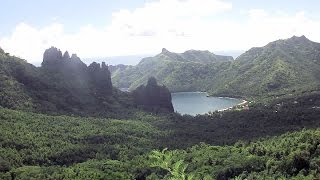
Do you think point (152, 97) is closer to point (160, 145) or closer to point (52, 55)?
point (52, 55)

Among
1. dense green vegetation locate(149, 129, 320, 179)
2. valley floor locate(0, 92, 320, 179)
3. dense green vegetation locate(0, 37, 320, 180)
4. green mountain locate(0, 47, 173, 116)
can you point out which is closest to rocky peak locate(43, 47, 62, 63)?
green mountain locate(0, 47, 173, 116)

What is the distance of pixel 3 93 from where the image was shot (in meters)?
119

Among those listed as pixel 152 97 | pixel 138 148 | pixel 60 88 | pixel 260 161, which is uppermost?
pixel 60 88

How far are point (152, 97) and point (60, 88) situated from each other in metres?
35.5

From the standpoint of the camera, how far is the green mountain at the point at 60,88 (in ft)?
405

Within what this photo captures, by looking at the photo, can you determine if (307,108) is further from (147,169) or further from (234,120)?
(147,169)

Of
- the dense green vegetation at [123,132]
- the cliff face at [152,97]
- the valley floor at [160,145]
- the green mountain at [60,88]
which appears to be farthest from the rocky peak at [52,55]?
the valley floor at [160,145]

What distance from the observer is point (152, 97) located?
16012 cm

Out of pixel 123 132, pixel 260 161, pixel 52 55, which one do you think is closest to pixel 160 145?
pixel 123 132

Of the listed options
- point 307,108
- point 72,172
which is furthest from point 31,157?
point 307,108

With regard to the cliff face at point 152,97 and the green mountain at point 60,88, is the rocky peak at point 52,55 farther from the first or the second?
the cliff face at point 152,97

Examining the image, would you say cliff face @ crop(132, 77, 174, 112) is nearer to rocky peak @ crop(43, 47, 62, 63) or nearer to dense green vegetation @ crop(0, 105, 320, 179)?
dense green vegetation @ crop(0, 105, 320, 179)

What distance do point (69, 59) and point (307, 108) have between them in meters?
72.0

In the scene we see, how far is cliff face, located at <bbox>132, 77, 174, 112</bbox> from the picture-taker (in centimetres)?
15700
